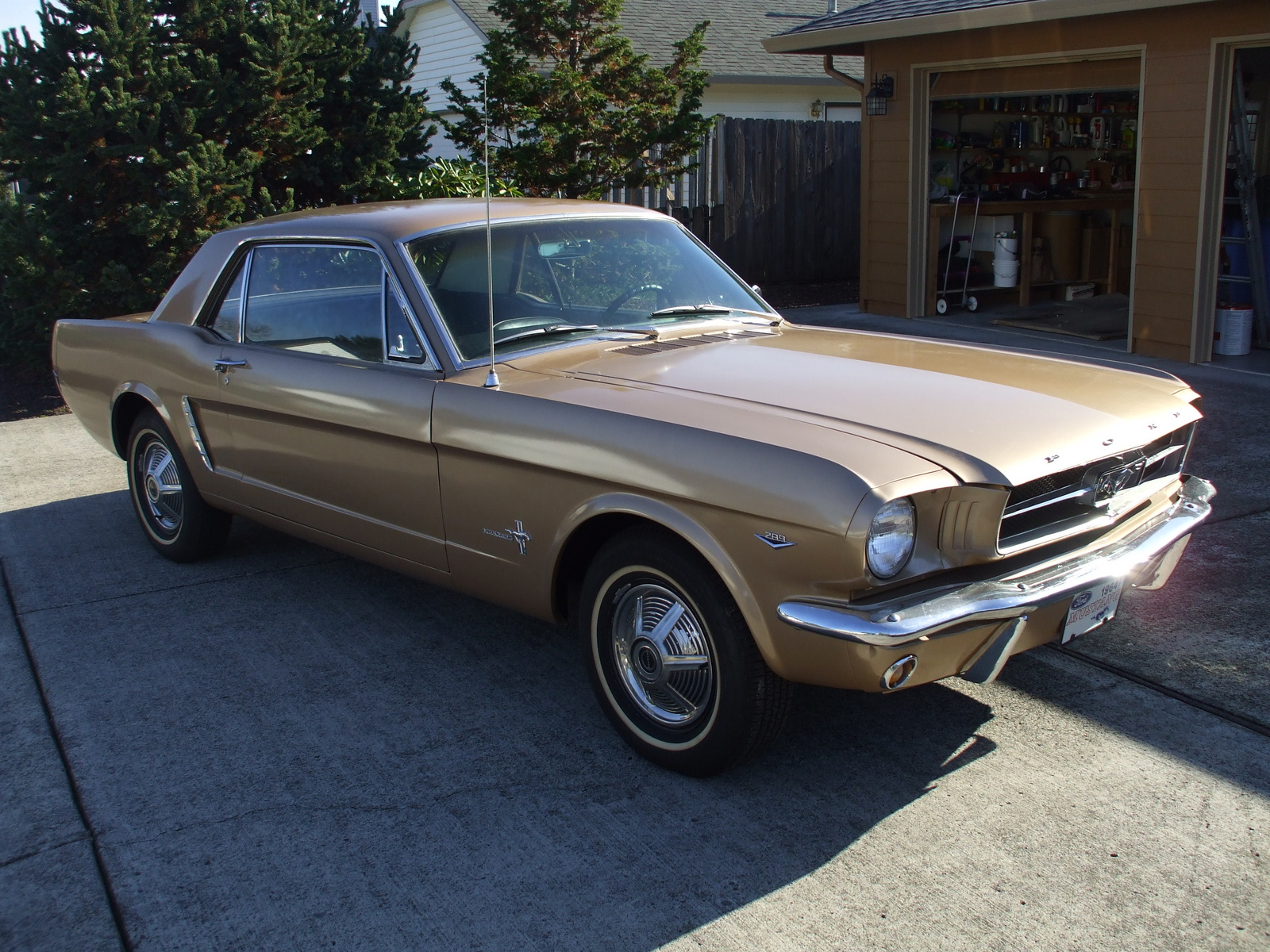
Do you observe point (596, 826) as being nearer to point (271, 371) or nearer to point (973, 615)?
point (973, 615)

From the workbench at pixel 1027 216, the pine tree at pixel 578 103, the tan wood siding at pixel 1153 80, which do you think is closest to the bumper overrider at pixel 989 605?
the tan wood siding at pixel 1153 80

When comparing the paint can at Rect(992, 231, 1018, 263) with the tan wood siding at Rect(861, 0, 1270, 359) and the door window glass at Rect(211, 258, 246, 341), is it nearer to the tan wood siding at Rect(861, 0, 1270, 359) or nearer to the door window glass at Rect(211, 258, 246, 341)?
the tan wood siding at Rect(861, 0, 1270, 359)

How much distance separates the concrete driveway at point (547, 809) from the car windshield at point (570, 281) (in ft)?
4.08

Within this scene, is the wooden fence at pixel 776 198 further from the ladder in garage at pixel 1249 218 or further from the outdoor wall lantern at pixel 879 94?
the ladder in garage at pixel 1249 218

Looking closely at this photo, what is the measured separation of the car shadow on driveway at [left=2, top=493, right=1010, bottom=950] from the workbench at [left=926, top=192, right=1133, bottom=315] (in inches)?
350

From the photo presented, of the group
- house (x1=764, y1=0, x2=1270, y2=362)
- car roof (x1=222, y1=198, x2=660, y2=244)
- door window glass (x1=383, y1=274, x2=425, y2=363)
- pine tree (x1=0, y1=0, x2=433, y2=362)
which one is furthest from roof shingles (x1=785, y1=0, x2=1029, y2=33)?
Result: door window glass (x1=383, y1=274, x2=425, y2=363)

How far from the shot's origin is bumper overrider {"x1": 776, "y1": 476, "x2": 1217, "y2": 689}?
2.92 m

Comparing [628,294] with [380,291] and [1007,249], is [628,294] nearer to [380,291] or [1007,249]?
[380,291]

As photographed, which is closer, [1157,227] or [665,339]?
[665,339]

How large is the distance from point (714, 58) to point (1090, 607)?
58.2 ft

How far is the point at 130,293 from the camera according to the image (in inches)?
376

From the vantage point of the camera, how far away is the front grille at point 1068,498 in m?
3.25

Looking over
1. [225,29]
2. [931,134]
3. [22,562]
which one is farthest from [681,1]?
A: [22,562]

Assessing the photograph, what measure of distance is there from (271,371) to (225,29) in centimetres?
677
